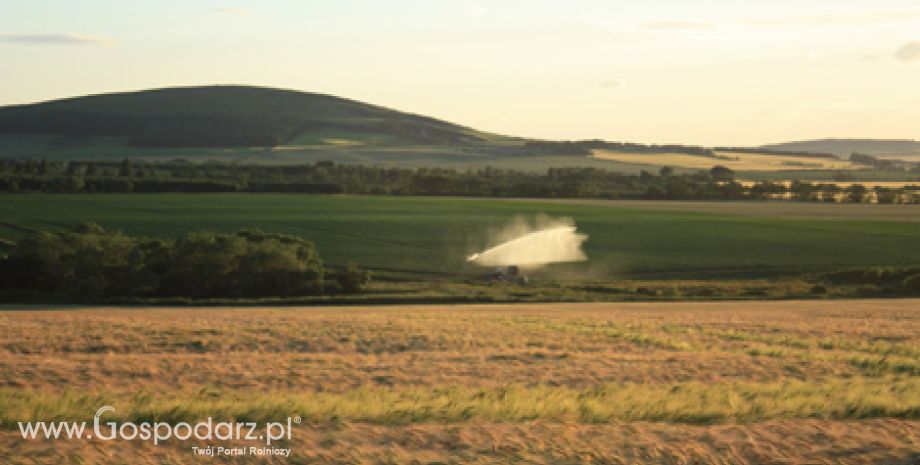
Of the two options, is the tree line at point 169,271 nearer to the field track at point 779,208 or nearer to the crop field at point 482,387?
the crop field at point 482,387

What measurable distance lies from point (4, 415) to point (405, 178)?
13838cm

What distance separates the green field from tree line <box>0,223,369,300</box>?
36.5 feet

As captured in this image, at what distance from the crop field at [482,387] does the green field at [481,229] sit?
114 feet

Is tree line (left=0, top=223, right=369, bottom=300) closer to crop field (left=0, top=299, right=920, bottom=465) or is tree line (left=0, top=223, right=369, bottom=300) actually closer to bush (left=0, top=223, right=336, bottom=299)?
bush (left=0, top=223, right=336, bottom=299)

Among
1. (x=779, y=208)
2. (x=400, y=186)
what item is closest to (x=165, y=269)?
(x=779, y=208)

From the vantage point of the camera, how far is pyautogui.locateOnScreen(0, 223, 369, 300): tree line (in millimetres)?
54062

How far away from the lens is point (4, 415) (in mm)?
13344

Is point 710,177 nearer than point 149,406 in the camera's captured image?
No

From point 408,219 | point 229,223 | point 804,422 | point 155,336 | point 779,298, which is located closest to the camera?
point 804,422

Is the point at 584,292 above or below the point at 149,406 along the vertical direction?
below

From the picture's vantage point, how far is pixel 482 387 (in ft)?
60.5

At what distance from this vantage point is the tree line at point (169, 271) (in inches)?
2128

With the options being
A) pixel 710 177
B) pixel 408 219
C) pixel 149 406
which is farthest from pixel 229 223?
pixel 710 177

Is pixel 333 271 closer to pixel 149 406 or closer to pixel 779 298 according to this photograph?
pixel 779 298
